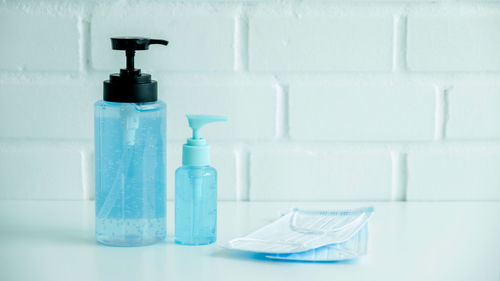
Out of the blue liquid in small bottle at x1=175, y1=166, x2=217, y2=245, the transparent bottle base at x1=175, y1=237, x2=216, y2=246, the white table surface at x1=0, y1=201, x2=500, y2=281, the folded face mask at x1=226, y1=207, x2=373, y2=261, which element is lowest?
the white table surface at x1=0, y1=201, x2=500, y2=281

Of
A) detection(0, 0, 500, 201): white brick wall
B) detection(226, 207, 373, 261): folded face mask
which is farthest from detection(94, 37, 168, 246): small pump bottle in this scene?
detection(0, 0, 500, 201): white brick wall

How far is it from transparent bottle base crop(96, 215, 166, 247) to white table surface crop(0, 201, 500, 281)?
1 cm

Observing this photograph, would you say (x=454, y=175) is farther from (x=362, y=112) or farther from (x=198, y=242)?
(x=198, y=242)

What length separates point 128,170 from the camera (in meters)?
0.80

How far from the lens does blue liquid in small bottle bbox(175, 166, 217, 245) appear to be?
0.80 metres

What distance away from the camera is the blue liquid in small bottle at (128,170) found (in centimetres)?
79

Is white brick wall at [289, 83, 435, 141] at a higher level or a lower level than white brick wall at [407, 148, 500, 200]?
higher

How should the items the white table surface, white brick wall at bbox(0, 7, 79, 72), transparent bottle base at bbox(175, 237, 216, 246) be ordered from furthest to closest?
1. white brick wall at bbox(0, 7, 79, 72)
2. transparent bottle base at bbox(175, 237, 216, 246)
3. the white table surface

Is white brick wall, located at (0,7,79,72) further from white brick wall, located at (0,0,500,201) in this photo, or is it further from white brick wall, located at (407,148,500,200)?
white brick wall, located at (407,148,500,200)

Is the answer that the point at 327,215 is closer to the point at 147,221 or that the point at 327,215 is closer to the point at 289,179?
the point at 289,179

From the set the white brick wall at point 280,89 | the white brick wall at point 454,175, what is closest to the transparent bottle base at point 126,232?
the white brick wall at point 280,89

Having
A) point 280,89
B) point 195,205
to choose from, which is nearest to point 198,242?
point 195,205

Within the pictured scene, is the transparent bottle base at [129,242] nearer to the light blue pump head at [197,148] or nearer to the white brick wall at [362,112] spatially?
the light blue pump head at [197,148]

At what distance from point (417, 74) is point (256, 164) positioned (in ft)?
0.90
